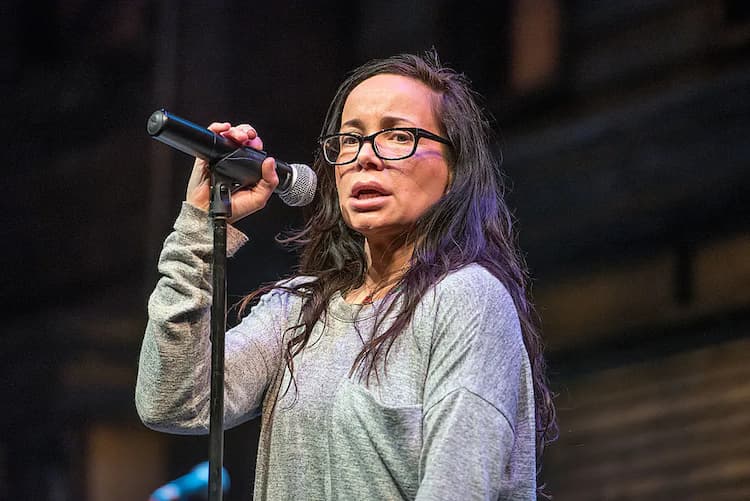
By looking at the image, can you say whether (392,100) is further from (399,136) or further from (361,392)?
(361,392)

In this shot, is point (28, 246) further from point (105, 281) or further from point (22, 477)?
point (22, 477)

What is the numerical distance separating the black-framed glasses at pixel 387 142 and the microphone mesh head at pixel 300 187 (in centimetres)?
7

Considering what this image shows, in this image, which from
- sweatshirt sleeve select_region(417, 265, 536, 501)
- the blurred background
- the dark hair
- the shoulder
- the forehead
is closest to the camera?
sweatshirt sleeve select_region(417, 265, 536, 501)

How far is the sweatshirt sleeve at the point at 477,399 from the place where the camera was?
4.56 feet

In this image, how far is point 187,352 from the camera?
165 cm

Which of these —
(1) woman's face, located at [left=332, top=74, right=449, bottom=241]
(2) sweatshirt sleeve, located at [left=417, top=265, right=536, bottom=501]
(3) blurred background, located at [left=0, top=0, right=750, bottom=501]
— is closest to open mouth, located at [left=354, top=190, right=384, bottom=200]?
(1) woman's face, located at [left=332, top=74, right=449, bottom=241]

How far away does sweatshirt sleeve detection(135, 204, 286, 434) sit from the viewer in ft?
5.34

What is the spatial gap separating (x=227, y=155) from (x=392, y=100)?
351 millimetres

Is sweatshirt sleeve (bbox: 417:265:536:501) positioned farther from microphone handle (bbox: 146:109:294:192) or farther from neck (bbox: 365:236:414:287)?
microphone handle (bbox: 146:109:294:192)

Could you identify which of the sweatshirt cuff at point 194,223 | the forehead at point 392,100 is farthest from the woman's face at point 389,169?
the sweatshirt cuff at point 194,223

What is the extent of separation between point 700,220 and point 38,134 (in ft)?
6.75

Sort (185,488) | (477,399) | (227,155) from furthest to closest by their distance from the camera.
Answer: (185,488), (227,155), (477,399)

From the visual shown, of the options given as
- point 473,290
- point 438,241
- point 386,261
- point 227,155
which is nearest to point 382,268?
point 386,261

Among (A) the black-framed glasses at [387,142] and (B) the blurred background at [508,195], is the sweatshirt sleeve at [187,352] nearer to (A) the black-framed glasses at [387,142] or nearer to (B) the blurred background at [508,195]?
(A) the black-framed glasses at [387,142]
